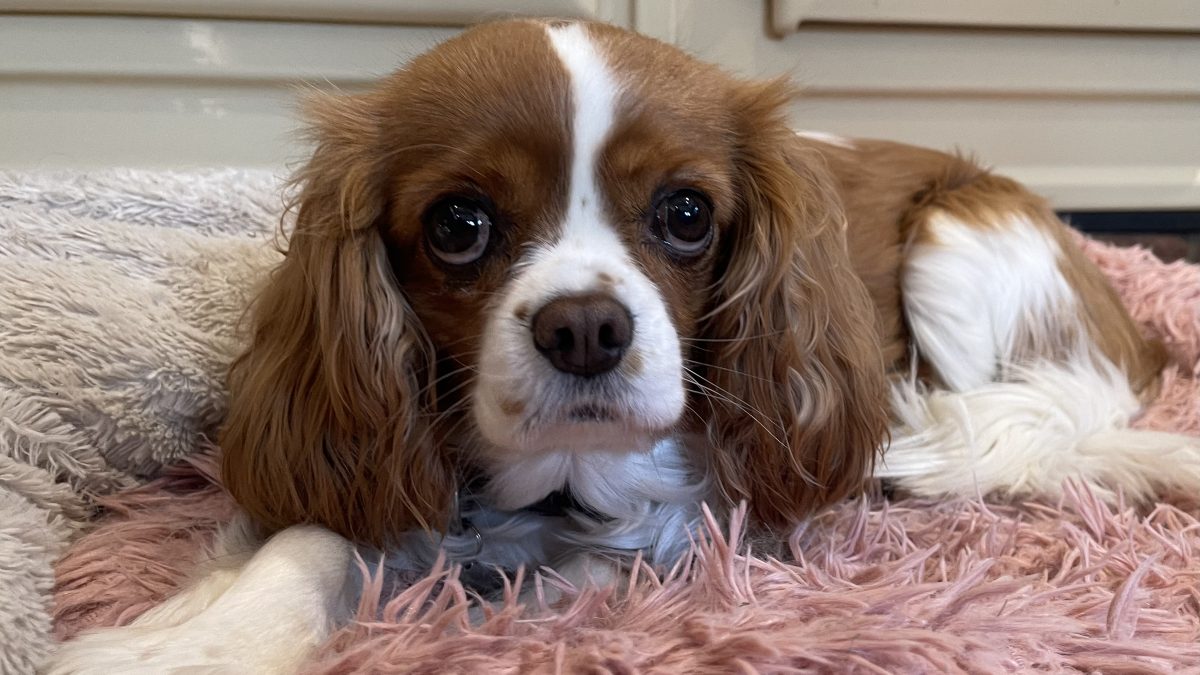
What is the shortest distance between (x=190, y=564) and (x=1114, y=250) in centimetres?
185

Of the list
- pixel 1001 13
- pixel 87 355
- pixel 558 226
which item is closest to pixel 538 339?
pixel 558 226

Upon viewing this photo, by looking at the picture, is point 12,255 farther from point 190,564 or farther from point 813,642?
point 813,642

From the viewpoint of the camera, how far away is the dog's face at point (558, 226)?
0.78 metres

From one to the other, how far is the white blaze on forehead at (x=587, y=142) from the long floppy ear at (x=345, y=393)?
0.69 feet

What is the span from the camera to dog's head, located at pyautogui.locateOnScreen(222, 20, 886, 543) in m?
0.81

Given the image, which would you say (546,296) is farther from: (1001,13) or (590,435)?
(1001,13)

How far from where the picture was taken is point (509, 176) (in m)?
0.85

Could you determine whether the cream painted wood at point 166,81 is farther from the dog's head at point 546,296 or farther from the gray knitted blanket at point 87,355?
the dog's head at point 546,296

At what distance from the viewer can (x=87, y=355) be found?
3.34 ft

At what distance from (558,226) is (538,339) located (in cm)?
14

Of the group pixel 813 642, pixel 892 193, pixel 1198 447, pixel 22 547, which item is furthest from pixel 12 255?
pixel 1198 447

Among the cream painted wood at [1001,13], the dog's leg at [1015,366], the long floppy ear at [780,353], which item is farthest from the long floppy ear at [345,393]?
the cream painted wood at [1001,13]

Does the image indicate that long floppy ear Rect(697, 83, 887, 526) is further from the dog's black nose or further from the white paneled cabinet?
the white paneled cabinet

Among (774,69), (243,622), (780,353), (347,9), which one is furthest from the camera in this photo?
(774,69)
